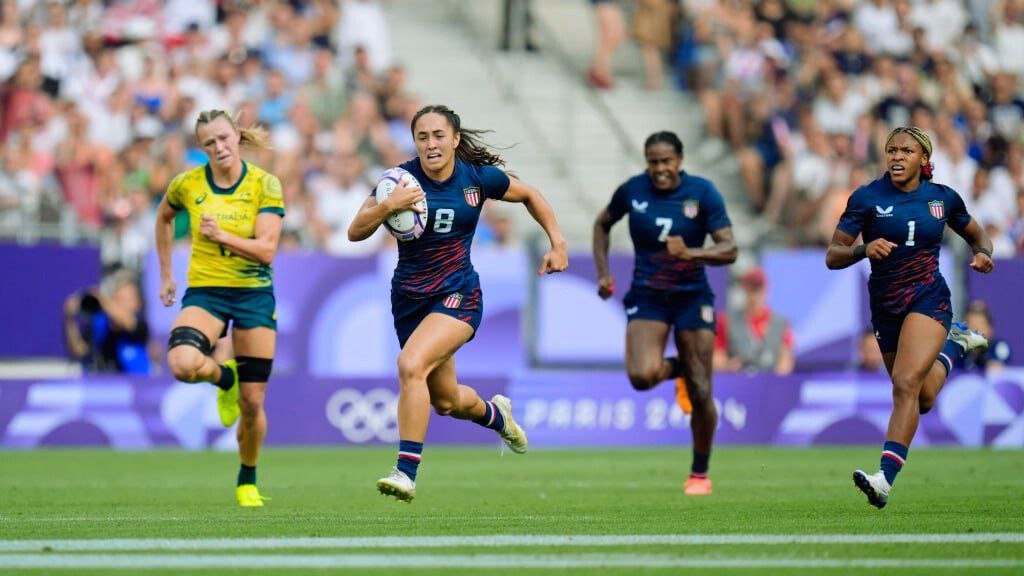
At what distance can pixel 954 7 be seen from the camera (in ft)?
98.5

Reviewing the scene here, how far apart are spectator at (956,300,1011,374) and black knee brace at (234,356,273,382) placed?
10670 mm

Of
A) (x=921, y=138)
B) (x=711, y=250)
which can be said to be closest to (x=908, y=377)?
(x=921, y=138)

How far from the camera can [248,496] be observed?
1205 cm

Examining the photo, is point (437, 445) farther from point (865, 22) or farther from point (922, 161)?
point (865, 22)

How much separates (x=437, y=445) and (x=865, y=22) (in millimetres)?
12107

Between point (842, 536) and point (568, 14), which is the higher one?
point (568, 14)

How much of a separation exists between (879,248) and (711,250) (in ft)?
7.95

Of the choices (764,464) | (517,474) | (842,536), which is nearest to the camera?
(842,536)

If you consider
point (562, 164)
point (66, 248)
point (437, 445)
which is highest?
point (562, 164)

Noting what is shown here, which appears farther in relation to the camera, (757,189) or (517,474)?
(757,189)

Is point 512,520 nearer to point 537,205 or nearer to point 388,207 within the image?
point 388,207

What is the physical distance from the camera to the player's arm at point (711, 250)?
13.4m

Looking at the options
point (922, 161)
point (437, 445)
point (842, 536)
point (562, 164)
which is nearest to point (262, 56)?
point (562, 164)

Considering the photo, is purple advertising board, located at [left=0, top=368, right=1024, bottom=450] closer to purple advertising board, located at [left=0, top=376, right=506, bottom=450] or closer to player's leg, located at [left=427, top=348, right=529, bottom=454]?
purple advertising board, located at [left=0, top=376, right=506, bottom=450]
